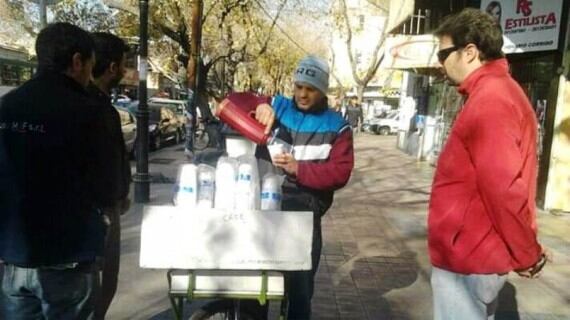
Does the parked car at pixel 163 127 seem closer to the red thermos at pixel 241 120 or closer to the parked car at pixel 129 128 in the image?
the parked car at pixel 129 128

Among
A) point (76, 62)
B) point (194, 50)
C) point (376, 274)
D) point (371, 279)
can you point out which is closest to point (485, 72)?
point (76, 62)

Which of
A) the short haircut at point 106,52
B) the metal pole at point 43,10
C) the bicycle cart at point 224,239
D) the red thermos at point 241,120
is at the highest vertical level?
the metal pole at point 43,10

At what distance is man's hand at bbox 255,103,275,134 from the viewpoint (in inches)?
108

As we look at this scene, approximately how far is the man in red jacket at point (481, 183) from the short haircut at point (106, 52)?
1.81m

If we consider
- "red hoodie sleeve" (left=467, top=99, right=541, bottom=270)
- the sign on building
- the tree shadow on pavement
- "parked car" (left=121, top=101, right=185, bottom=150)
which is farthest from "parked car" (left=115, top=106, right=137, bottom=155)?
"red hoodie sleeve" (left=467, top=99, right=541, bottom=270)

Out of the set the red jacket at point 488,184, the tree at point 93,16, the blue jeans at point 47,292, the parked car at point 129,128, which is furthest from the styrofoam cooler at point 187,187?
the tree at point 93,16

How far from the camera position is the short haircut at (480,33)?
2.27 metres

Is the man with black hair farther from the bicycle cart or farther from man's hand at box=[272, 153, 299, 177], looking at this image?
man's hand at box=[272, 153, 299, 177]

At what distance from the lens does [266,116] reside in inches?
109

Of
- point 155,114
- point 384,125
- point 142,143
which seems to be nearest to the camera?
point 142,143

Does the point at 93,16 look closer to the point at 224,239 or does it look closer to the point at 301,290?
the point at 301,290

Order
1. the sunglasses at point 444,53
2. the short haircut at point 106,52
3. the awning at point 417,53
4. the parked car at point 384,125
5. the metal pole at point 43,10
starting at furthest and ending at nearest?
1. the parked car at point 384,125
2. the awning at point 417,53
3. the metal pole at point 43,10
4. the short haircut at point 106,52
5. the sunglasses at point 444,53

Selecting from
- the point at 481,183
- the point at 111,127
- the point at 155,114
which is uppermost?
the point at 111,127

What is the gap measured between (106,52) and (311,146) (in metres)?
1.28
